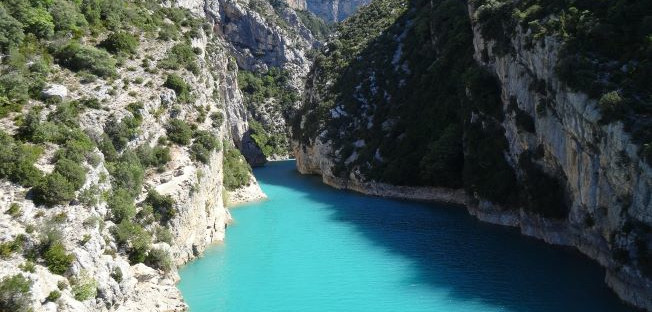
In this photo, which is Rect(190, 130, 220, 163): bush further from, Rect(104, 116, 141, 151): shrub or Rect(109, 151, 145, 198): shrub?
Rect(109, 151, 145, 198): shrub

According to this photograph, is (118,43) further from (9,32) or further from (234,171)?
(234,171)

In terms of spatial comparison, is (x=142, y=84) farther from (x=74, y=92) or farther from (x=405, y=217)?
(x=405, y=217)

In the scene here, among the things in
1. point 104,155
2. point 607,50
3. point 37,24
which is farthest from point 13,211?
point 607,50

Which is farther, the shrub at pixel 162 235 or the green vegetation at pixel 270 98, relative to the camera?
the green vegetation at pixel 270 98

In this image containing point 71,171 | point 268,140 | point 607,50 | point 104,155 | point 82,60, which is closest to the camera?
point 71,171

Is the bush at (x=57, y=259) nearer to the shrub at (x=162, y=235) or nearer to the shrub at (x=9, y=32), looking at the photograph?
the shrub at (x=162, y=235)

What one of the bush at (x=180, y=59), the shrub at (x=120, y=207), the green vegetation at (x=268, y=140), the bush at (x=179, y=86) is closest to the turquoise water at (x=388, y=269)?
the shrub at (x=120, y=207)

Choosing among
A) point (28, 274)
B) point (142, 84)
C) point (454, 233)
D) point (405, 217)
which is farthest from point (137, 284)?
point (405, 217)
